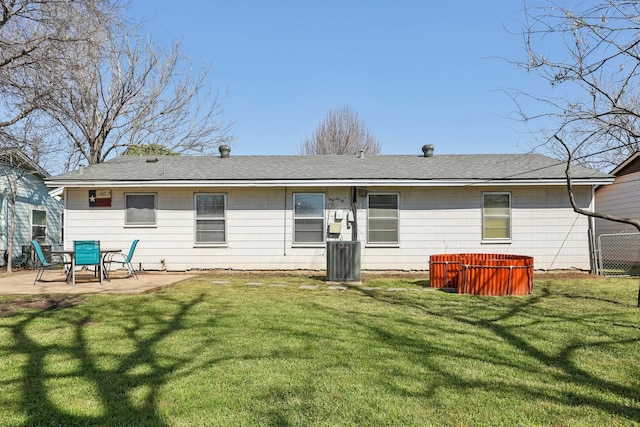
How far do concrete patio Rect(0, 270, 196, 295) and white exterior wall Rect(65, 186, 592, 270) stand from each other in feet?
3.37

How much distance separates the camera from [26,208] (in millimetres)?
17156

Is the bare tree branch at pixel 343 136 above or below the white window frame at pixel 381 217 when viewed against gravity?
above

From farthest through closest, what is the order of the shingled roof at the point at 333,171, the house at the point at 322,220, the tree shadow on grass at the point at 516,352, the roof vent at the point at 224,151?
the roof vent at the point at 224,151, the house at the point at 322,220, the shingled roof at the point at 333,171, the tree shadow on grass at the point at 516,352

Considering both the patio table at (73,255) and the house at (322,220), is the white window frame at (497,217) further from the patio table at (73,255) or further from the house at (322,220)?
the patio table at (73,255)

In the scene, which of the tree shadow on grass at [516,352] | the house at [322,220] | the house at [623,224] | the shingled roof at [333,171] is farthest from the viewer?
the house at [623,224]

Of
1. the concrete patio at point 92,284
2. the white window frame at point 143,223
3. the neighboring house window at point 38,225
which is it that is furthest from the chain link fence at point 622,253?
the neighboring house window at point 38,225

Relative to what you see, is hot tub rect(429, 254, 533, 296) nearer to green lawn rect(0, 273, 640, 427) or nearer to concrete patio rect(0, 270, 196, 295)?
green lawn rect(0, 273, 640, 427)

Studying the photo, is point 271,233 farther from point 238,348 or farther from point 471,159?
point 238,348

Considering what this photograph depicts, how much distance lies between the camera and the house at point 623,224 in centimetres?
1469

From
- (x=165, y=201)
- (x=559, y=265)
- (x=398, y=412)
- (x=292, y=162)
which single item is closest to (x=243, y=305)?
(x=398, y=412)

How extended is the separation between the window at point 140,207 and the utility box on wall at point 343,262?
5.36m

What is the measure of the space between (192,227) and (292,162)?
379 centimetres

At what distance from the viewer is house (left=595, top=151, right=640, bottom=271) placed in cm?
1469

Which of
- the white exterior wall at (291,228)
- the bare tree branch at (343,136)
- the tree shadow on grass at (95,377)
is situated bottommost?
the tree shadow on grass at (95,377)
